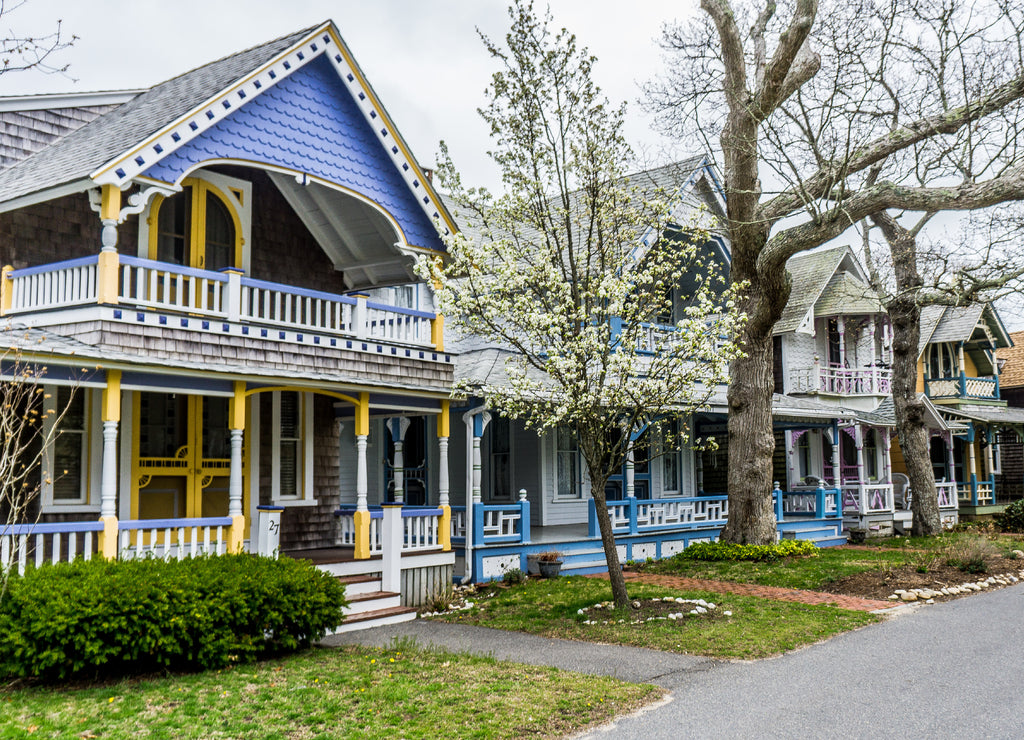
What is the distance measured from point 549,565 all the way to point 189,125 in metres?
9.26

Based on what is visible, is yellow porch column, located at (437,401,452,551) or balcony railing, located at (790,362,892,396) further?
balcony railing, located at (790,362,892,396)

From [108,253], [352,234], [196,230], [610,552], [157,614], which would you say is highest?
[352,234]

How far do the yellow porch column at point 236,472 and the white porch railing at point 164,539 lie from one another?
0.12 metres

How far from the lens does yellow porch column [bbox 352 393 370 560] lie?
1381 centimetres

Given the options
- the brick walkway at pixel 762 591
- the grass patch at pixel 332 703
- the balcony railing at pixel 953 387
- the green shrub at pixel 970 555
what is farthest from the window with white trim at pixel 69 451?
the balcony railing at pixel 953 387

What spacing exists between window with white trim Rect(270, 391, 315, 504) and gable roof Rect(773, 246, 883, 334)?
16120mm

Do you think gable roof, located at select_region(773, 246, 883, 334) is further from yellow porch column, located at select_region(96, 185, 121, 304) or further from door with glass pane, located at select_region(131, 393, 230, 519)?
yellow porch column, located at select_region(96, 185, 121, 304)

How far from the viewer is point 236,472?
12.3 metres

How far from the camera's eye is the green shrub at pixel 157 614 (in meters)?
8.18

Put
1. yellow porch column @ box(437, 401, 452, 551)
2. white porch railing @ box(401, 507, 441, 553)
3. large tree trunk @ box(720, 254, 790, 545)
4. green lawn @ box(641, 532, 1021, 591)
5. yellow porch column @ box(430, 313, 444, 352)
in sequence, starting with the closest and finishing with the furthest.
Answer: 1. white porch railing @ box(401, 507, 441, 553)
2. yellow porch column @ box(437, 401, 452, 551)
3. yellow porch column @ box(430, 313, 444, 352)
4. green lawn @ box(641, 532, 1021, 591)
5. large tree trunk @ box(720, 254, 790, 545)

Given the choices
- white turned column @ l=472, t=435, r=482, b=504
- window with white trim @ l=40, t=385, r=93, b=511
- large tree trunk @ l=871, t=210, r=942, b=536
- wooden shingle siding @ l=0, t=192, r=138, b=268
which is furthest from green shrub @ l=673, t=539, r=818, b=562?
wooden shingle siding @ l=0, t=192, r=138, b=268

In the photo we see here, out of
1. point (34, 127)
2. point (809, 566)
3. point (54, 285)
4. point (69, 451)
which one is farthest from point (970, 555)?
point (34, 127)

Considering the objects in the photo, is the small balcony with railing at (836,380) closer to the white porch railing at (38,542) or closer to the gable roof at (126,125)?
the gable roof at (126,125)

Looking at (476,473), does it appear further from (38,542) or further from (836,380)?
(836,380)
